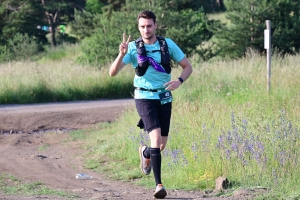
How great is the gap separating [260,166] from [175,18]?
20947 millimetres

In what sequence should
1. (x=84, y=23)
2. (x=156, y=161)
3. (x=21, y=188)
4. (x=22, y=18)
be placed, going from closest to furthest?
(x=156, y=161)
(x=21, y=188)
(x=22, y=18)
(x=84, y=23)

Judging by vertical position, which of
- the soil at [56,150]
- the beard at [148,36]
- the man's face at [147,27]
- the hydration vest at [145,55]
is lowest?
the soil at [56,150]

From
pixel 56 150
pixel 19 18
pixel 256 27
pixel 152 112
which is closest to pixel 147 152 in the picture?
pixel 152 112

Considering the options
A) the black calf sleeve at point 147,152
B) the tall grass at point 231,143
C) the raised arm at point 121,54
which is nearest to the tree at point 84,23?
the tall grass at point 231,143

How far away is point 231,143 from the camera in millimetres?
8664

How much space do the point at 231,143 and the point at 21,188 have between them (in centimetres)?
269

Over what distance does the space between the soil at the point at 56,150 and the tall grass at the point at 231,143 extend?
1.45ft

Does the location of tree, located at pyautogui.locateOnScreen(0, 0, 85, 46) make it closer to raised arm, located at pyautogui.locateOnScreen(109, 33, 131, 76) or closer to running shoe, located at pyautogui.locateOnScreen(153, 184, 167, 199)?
raised arm, located at pyautogui.locateOnScreen(109, 33, 131, 76)

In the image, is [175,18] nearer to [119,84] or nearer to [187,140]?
[119,84]

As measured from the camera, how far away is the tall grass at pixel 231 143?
8.15m

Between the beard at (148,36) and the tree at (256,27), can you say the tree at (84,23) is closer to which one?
the tree at (256,27)

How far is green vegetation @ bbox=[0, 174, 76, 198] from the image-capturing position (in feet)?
27.5

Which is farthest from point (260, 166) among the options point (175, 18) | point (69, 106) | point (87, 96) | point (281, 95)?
point (175, 18)

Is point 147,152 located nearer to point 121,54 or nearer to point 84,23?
point 121,54
